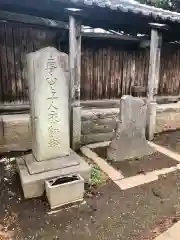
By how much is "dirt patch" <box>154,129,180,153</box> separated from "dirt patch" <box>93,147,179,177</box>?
80 centimetres

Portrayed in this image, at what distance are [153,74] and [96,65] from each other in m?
1.65

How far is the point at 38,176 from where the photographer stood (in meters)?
3.46

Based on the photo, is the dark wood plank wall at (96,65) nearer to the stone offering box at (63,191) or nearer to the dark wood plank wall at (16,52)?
the dark wood plank wall at (16,52)

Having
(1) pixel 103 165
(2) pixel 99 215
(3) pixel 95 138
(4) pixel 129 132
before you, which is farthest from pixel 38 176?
(3) pixel 95 138

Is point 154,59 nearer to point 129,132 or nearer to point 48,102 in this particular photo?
point 129,132

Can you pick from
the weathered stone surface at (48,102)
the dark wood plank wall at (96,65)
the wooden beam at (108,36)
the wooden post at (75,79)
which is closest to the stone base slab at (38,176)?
the weathered stone surface at (48,102)

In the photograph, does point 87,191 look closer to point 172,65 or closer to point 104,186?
point 104,186

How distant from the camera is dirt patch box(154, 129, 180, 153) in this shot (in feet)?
19.2

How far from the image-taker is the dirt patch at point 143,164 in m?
4.38

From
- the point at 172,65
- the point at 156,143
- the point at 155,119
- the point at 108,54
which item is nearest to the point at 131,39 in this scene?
the point at 108,54

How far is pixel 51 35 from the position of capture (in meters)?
5.42

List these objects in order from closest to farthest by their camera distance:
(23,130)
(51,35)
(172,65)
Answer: (23,130) < (51,35) < (172,65)

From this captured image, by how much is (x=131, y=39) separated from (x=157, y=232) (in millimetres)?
5205

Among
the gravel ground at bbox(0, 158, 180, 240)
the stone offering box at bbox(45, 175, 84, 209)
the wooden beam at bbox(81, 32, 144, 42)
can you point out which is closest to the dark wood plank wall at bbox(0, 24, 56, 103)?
the wooden beam at bbox(81, 32, 144, 42)
